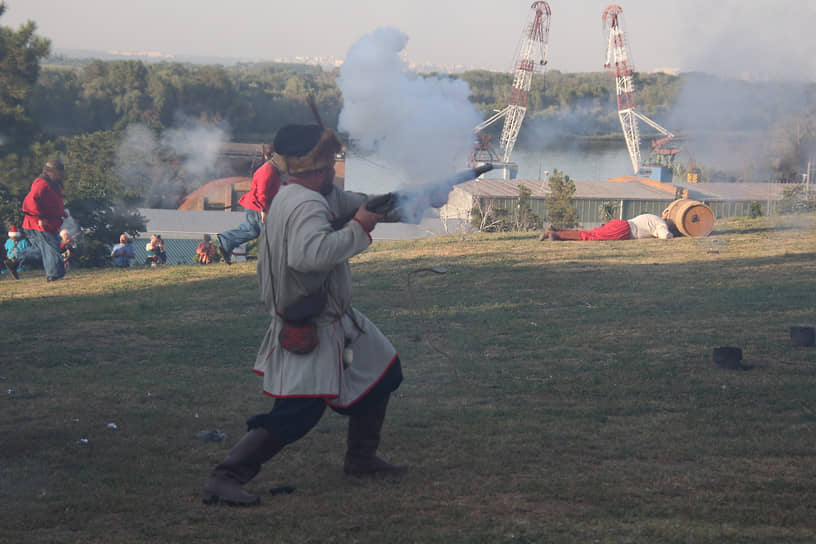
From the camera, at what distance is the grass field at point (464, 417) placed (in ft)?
13.2

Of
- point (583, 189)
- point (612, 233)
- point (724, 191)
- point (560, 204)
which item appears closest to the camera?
point (612, 233)

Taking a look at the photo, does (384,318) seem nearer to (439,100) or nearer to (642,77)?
(439,100)

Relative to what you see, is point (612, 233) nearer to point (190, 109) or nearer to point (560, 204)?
point (560, 204)

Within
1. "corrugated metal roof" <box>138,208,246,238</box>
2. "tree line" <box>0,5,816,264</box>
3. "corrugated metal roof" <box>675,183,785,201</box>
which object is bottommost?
"corrugated metal roof" <box>138,208,246,238</box>

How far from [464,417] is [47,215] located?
11.3m

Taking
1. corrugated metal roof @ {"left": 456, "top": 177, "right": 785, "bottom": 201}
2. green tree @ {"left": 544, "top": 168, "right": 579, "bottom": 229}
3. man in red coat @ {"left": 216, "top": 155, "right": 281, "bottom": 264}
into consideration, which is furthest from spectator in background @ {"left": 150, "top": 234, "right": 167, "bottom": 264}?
green tree @ {"left": 544, "top": 168, "right": 579, "bottom": 229}

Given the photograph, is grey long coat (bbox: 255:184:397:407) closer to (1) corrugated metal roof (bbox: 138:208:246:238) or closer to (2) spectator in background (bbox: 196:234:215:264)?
(2) spectator in background (bbox: 196:234:215:264)

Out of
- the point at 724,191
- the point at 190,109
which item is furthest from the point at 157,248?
the point at 190,109

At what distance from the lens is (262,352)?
4.61 meters

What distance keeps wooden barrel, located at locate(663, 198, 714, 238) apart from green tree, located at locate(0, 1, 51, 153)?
1902 centimetres

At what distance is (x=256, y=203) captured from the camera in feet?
46.1

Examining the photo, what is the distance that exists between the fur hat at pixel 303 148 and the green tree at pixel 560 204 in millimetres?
23139

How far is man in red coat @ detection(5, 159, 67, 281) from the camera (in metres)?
14.5

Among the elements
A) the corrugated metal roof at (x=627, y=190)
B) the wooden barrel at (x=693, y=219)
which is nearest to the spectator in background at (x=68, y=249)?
the corrugated metal roof at (x=627, y=190)
